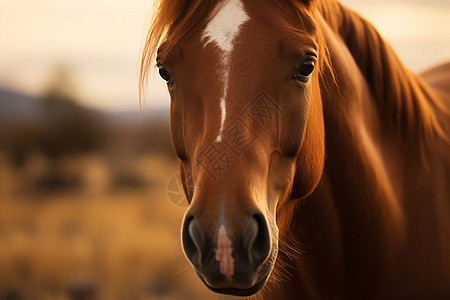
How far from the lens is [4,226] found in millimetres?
10094

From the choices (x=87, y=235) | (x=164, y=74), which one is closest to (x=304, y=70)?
(x=164, y=74)

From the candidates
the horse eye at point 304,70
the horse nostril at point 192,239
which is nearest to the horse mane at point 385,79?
the horse eye at point 304,70

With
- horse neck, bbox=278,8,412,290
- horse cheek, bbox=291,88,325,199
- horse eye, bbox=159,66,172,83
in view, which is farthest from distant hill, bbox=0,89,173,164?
horse cheek, bbox=291,88,325,199

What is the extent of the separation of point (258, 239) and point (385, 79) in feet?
4.28

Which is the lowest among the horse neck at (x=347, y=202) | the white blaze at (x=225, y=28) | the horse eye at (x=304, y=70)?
the horse neck at (x=347, y=202)

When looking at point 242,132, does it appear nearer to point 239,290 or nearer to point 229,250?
point 229,250

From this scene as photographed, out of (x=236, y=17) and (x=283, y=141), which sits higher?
(x=236, y=17)

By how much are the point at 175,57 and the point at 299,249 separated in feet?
3.45

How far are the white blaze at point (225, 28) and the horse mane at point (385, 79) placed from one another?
0.77 metres

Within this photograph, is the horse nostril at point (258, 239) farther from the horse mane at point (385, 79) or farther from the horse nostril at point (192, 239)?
the horse mane at point (385, 79)

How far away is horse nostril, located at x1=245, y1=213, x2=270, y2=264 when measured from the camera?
139cm

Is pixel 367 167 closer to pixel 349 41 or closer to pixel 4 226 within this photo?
pixel 349 41

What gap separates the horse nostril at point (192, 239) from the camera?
1406mm

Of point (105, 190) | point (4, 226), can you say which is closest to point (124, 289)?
point (4, 226)
